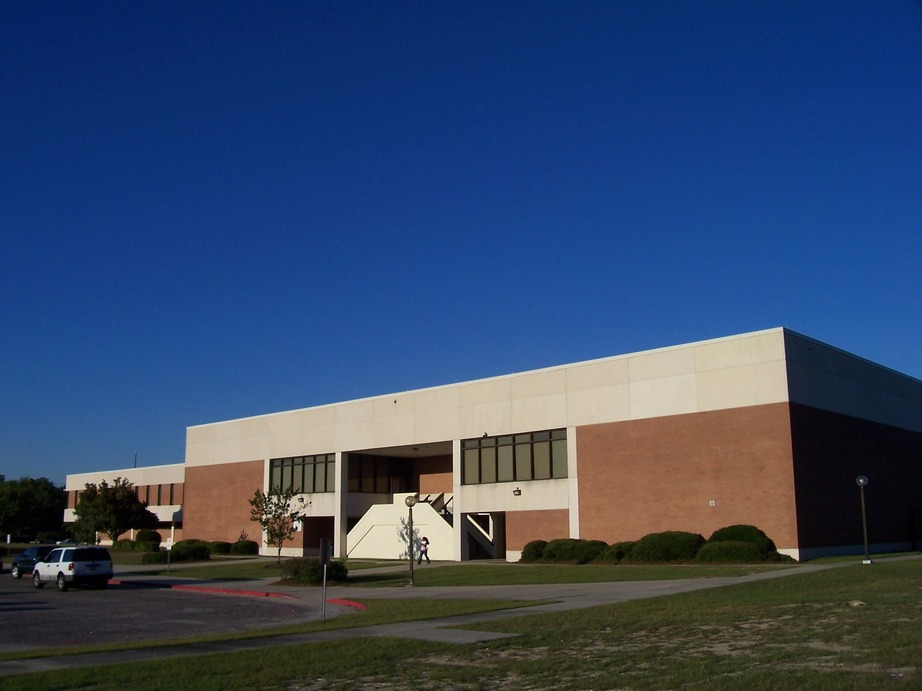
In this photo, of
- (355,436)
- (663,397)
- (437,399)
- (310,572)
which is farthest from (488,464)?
(310,572)

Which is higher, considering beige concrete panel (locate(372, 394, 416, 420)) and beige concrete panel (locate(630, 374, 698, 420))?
beige concrete panel (locate(372, 394, 416, 420))

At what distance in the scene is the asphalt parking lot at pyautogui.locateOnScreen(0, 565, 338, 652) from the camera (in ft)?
67.7

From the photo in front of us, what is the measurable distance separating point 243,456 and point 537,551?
32.3 metres

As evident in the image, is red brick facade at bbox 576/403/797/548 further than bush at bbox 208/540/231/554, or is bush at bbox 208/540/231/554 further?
bush at bbox 208/540/231/554

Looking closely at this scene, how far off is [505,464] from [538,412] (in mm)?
3917

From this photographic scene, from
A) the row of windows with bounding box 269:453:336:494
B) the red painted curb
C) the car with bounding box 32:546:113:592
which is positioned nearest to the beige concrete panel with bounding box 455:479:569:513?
the row of windows with bounding box 269:453:336:494

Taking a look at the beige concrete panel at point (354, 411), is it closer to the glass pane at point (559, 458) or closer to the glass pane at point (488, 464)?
the glass pane at point (488, 464)

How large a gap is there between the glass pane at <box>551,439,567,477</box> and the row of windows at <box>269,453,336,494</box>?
19.6 meters

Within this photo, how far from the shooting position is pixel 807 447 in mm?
40625

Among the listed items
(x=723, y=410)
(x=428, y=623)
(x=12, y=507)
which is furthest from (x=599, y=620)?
(x=12, y=507)

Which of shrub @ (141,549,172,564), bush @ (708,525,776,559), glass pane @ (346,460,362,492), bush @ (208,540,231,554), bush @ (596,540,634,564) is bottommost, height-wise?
shrub @ (141,549,172,564)

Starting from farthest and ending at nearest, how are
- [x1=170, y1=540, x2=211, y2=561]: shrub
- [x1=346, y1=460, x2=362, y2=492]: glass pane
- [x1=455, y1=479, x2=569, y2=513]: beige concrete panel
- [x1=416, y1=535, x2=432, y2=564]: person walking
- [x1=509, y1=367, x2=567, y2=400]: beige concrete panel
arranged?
1. [x1=346, y1=460, x2=362, y2=492]: glass pane
2. [x1=170, y1=540, x2=211, y2=561]: shrub
3. [x1=416, y1=535, x2=432, y2=564]: person walking
4. [x1=509, y1=367, x2=567, y2=400]: beige concrete panel
5. [x1=455, y1=479, x2=569, y2=513]: beige concrete panel

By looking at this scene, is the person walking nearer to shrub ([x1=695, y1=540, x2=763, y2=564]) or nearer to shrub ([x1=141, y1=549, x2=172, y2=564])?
shrub ([x1=695, y1=540, x2=763, y2=564])

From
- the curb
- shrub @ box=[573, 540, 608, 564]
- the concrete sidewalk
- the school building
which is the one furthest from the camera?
shrub @ box=[573, 540, 608, 564]
